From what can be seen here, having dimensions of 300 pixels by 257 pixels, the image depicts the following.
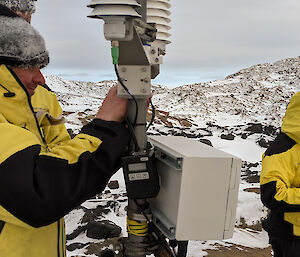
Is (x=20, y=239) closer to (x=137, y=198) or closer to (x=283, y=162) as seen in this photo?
(x=137, y=198)

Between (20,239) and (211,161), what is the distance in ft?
3.01

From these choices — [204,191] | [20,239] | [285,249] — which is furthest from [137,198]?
[285,249]

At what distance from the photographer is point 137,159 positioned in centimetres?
156

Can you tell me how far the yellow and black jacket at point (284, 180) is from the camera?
273cm

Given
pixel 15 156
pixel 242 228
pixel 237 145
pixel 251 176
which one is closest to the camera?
pixel 15 156

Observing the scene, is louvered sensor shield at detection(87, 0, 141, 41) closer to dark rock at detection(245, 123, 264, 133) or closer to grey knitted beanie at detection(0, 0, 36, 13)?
grey knitted beanie at detection(0, 0, 36, 13)

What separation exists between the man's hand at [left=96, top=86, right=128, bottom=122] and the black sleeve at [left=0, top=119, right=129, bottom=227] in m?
0.16

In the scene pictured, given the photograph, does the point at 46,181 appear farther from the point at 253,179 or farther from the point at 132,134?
the point at 253,179

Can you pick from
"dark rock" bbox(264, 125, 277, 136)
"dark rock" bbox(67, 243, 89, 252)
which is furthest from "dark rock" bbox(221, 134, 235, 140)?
"dark rock" bbox(67, 243, 89, 252)

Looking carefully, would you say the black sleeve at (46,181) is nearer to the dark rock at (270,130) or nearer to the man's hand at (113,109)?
the man's hand at (113,109)

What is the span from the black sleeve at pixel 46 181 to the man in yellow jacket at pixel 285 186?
1.81 m

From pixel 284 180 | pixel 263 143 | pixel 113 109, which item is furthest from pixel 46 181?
pixel 263 143

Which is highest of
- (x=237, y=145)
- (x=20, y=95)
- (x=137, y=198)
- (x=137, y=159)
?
(x=20, y=95)

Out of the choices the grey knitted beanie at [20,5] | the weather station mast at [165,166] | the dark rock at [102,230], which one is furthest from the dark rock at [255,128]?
the weather station mast at [165,166]
